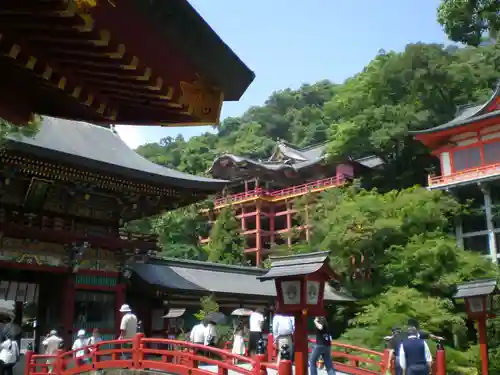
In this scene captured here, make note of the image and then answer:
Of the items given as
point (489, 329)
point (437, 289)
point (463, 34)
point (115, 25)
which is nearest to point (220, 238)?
point (437, 289)

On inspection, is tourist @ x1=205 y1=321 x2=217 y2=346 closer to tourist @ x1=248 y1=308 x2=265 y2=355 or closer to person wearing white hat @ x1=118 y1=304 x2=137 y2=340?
tourist @ x1=248 y1=308 x2=265 y2=355

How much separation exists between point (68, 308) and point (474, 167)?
21.9 metres

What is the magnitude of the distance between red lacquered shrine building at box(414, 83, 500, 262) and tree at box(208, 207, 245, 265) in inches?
525

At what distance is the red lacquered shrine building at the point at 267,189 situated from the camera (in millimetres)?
39219

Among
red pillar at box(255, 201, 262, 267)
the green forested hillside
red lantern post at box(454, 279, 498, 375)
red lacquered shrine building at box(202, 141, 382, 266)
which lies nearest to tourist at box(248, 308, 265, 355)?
red lantern post at box(454, 279, 498, 375)

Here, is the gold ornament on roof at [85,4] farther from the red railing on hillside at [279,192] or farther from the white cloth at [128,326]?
the red railing on hillside at [279,192]

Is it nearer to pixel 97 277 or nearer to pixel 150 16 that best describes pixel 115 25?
pixel 150 16

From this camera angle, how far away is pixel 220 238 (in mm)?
37219

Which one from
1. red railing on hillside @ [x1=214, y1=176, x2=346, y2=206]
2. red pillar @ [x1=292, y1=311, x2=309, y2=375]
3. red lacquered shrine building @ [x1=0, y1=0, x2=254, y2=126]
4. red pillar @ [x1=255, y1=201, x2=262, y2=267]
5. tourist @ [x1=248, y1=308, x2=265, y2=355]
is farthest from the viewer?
red pillar @ [x1=255, y1=201, x2=262, y2=267]

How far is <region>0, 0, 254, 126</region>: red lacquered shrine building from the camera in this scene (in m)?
3.61

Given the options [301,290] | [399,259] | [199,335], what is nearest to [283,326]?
[199,335]

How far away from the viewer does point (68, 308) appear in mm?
15148

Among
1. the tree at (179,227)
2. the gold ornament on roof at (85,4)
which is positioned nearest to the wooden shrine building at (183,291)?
the gold ornament on roof at (85,4)

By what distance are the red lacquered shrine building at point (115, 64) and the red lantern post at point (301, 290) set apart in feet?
14.8
